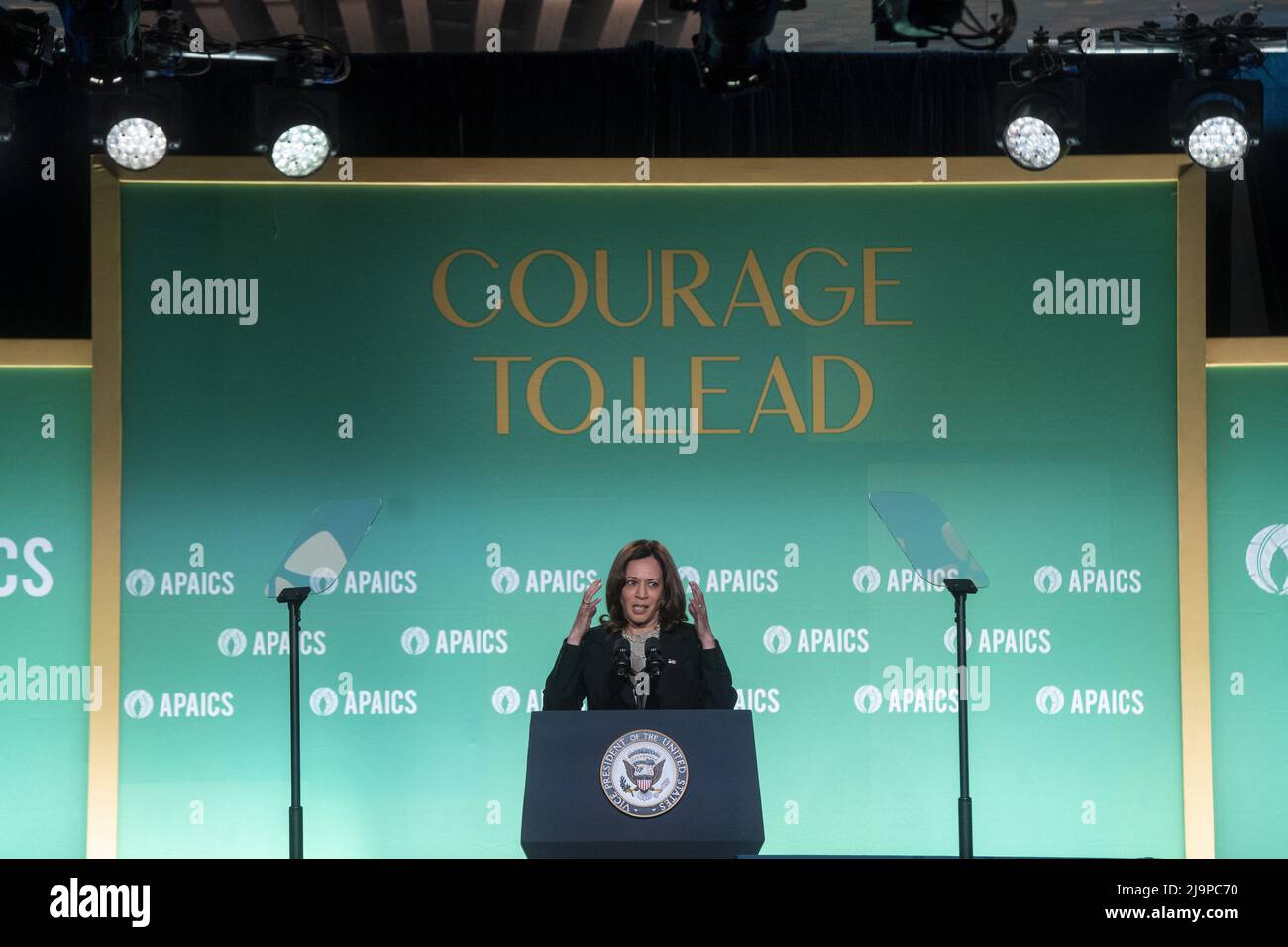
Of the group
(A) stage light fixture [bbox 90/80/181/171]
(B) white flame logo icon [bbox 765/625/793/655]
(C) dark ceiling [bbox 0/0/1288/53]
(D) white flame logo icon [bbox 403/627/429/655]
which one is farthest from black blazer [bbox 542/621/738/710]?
(C) dark ceiling [bbox 0/0/1288/53]

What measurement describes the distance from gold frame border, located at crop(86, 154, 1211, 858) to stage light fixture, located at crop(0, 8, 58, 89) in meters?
0.78

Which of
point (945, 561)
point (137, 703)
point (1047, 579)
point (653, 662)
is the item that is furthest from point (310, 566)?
point (1047, 579)

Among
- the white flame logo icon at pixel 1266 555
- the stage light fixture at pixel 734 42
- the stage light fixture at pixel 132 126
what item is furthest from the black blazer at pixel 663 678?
the white flame logo icon at pixel 1266 555

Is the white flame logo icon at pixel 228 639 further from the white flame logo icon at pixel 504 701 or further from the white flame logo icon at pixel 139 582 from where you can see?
the white flame logo icon at pixel 504 701

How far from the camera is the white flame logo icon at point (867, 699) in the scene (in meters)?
4.45

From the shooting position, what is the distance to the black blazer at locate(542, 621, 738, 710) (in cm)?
360

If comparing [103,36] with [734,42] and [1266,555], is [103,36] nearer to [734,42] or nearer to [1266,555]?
[734,42]

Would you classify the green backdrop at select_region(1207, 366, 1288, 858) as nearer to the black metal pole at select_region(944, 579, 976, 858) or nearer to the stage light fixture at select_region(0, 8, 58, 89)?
the black metal pole at select_region(944, 579, 976, 858)

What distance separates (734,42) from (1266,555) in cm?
265

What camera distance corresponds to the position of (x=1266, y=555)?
4.52 m

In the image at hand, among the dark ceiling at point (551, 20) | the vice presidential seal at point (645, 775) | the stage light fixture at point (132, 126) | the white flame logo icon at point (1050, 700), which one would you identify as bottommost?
the white flame logo icon at point (1050, 700)

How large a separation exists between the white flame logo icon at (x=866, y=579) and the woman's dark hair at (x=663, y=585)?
0.96 m
